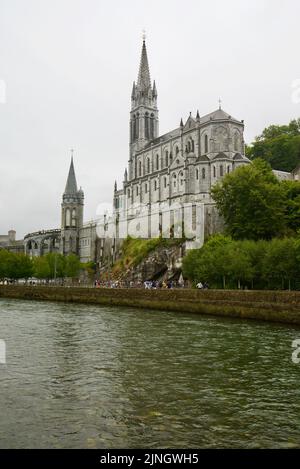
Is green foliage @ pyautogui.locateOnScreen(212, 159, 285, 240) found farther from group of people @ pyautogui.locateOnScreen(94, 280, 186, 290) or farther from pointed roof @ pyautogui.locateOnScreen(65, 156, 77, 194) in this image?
pointed roof @ pyautogui.locateOnScreen(65, 156, 77, 194)

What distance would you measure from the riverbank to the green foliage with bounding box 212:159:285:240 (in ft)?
53.9

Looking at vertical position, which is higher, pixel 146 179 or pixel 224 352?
pixel 146 179

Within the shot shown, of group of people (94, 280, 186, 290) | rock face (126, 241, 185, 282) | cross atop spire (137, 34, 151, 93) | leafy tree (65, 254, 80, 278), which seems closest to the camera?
group of people (94, 280, 186, 290)

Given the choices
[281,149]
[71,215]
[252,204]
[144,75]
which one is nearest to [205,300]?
[252,204]

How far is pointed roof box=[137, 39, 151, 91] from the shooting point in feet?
330

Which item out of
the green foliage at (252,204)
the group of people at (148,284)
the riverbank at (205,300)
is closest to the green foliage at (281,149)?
the green foliage at (252,204)

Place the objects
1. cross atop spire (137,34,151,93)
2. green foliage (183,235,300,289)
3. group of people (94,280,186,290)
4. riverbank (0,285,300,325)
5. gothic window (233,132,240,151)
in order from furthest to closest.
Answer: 1. cross atop spire (137,34,151,93)
2. gothic window (233,132,240,151)
3. group of people (94,280,186,290)
4. green foliage (183,235,300,289)
5. riverbank (0,285,300,325)

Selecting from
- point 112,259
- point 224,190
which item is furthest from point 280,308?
point 112,259

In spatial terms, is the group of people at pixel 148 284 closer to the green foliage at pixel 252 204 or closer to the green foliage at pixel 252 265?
the green foliage at pixel 252 265

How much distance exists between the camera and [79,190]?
4397 inches

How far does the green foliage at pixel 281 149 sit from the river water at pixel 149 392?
62.1m

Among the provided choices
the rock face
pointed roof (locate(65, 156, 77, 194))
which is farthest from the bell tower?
the rock face
